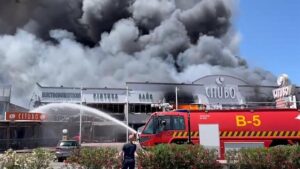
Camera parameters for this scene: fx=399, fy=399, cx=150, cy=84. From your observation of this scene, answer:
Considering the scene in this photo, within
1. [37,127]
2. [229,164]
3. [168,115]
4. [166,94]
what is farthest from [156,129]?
[166,94]

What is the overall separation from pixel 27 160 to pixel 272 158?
7.51m

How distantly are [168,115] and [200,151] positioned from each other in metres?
9.00

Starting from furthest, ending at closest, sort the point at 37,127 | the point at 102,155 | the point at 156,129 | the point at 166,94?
the point at 166,94 < the point at 37,127 < the point at 156,129 < the point at 102,155

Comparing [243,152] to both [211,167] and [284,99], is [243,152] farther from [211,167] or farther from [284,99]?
[284,99]

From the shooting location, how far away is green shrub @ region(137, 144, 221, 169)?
12.7 meters

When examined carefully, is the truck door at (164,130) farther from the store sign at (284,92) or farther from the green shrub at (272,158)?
the store sign at (284,92)

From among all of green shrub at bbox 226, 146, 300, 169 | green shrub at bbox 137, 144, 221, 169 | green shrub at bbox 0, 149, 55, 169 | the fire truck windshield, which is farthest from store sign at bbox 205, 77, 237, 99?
green shrub at bbox 0, 149, 55, 169

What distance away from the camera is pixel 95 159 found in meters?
12.4

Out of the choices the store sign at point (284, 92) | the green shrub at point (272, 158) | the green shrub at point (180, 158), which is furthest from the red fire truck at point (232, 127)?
the store sign at point (284, 92)

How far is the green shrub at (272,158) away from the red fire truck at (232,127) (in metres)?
8.13

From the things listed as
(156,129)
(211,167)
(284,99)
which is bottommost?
(211,167)

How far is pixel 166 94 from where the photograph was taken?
7831 cm

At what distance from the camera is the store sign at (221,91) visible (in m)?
79.0

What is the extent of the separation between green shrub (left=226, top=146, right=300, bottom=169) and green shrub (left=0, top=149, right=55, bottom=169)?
240 inches
